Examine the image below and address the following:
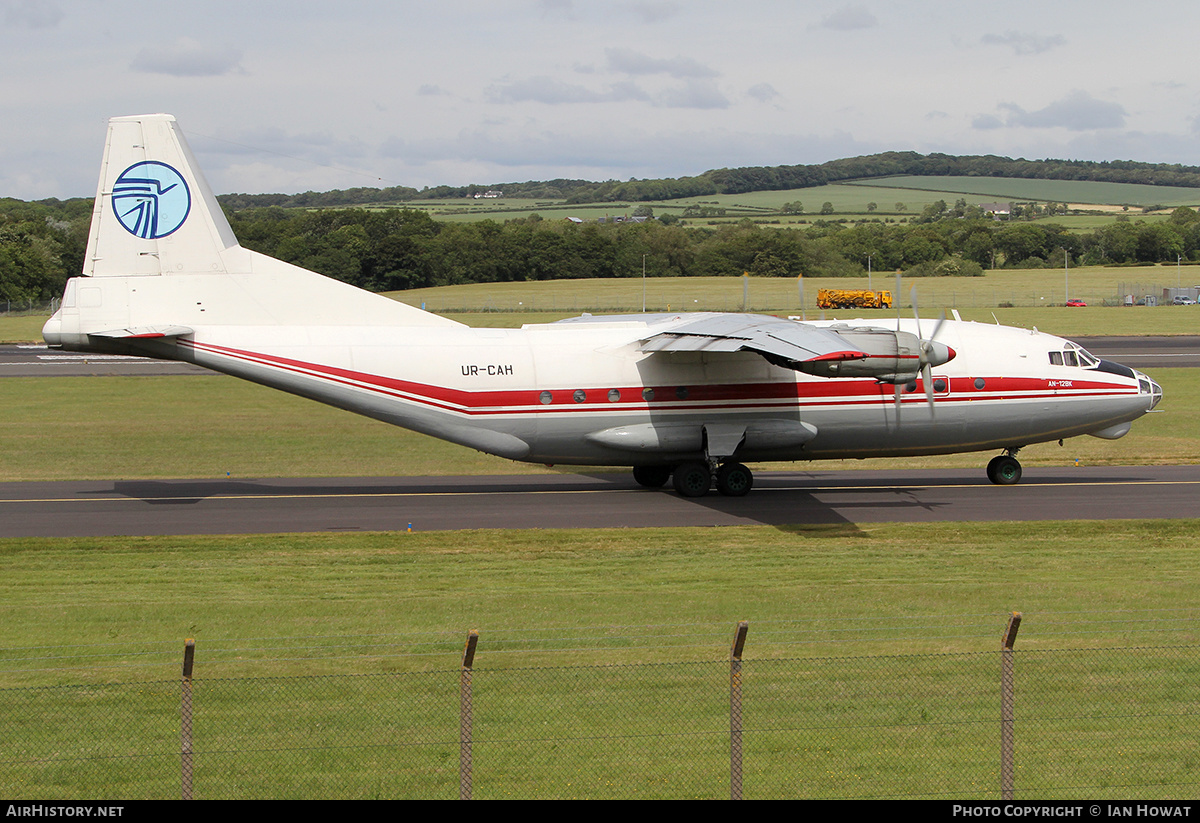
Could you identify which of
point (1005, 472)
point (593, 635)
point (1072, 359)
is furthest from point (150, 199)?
point (1072, 359)

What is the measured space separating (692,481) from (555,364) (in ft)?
15.1

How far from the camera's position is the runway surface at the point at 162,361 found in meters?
60.4

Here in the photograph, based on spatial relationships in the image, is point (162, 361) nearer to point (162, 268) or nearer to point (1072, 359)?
point (162, 268)

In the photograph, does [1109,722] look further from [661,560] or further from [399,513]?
[399,513]

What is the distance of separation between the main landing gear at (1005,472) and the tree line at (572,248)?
285 feet

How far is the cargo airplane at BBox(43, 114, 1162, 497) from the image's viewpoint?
84.2ft

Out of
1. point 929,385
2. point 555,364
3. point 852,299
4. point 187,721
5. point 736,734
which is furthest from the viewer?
point 852,299

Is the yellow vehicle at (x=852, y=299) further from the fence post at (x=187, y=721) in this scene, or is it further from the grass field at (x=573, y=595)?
the fence post at (x=187, y=721)

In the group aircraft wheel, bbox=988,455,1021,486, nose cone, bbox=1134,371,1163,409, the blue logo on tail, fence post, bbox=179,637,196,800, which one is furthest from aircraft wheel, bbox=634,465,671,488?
fence post, bbox=179,637,196,800

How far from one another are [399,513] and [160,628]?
10.3 meters

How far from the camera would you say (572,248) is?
135625mm

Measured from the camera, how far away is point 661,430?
90.4 ft

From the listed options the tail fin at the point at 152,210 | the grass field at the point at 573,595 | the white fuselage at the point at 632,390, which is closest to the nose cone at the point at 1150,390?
the white fuselage at the point at 632,390
